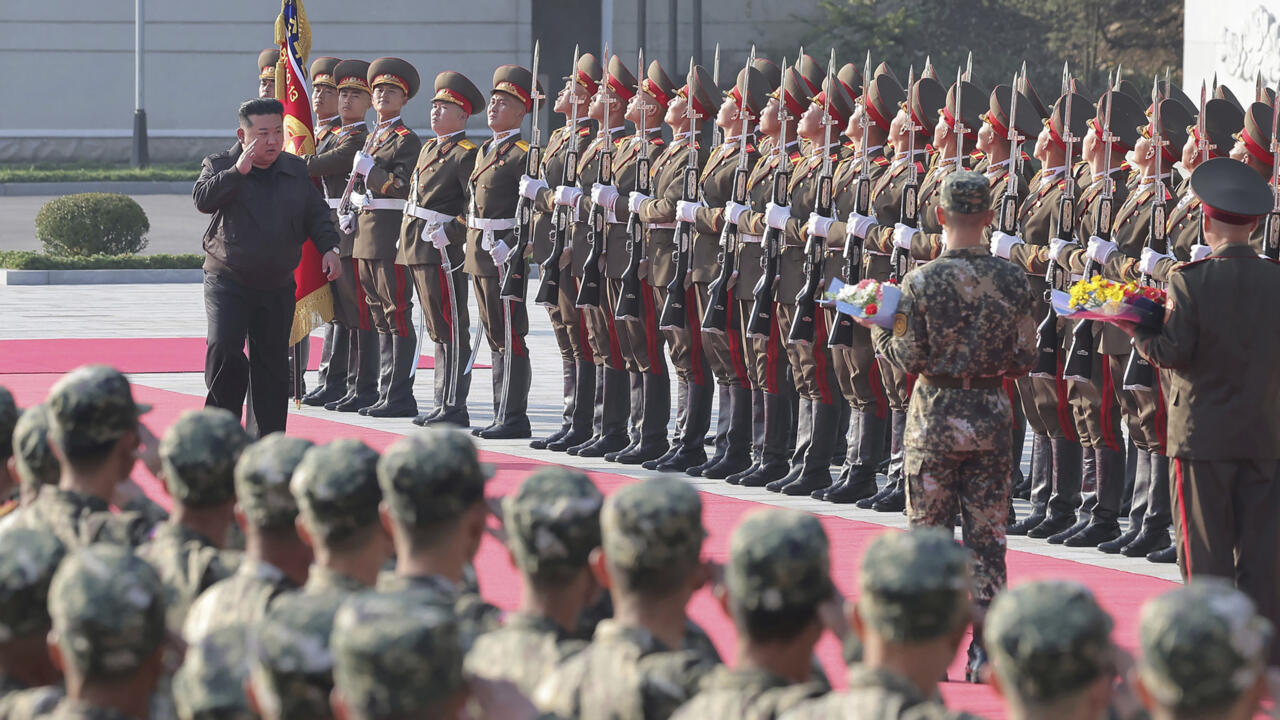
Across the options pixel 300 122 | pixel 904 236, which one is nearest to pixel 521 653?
pixel 904 236

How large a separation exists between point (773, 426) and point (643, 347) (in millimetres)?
945

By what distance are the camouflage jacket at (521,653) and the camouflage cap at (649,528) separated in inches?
7.0

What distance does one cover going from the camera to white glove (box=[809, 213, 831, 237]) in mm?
9539

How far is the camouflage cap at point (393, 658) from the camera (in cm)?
282

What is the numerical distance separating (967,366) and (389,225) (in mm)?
6521

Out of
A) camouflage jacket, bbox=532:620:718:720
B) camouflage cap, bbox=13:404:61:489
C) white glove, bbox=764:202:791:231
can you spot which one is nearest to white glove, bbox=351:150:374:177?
white glove, bbox=764:202:791:231

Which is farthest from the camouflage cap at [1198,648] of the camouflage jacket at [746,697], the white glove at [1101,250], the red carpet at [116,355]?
the red carpet at [116,355]

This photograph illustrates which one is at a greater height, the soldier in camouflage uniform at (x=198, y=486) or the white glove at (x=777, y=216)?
the white glove at (x=777, y=216)

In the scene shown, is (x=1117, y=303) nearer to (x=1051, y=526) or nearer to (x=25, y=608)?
(x=1051, y=526)

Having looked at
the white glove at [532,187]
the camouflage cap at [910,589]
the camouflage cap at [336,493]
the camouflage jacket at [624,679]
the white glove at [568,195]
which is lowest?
the camouflage jacket at [624,679]

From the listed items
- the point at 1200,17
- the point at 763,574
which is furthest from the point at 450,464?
the point at 1200,17

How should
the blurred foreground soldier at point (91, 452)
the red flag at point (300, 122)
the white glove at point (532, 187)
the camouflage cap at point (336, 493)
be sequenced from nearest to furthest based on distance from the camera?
the camouflage cap at point (336, 493) → the blurred foreground soldier at point (91, 452) → the red flag at point (300, 122) → the white glove at point (532, 187)

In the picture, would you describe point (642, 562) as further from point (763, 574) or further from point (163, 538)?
point (163, 538)

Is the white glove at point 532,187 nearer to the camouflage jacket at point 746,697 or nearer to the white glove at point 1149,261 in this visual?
the white glove at point 1149,261
